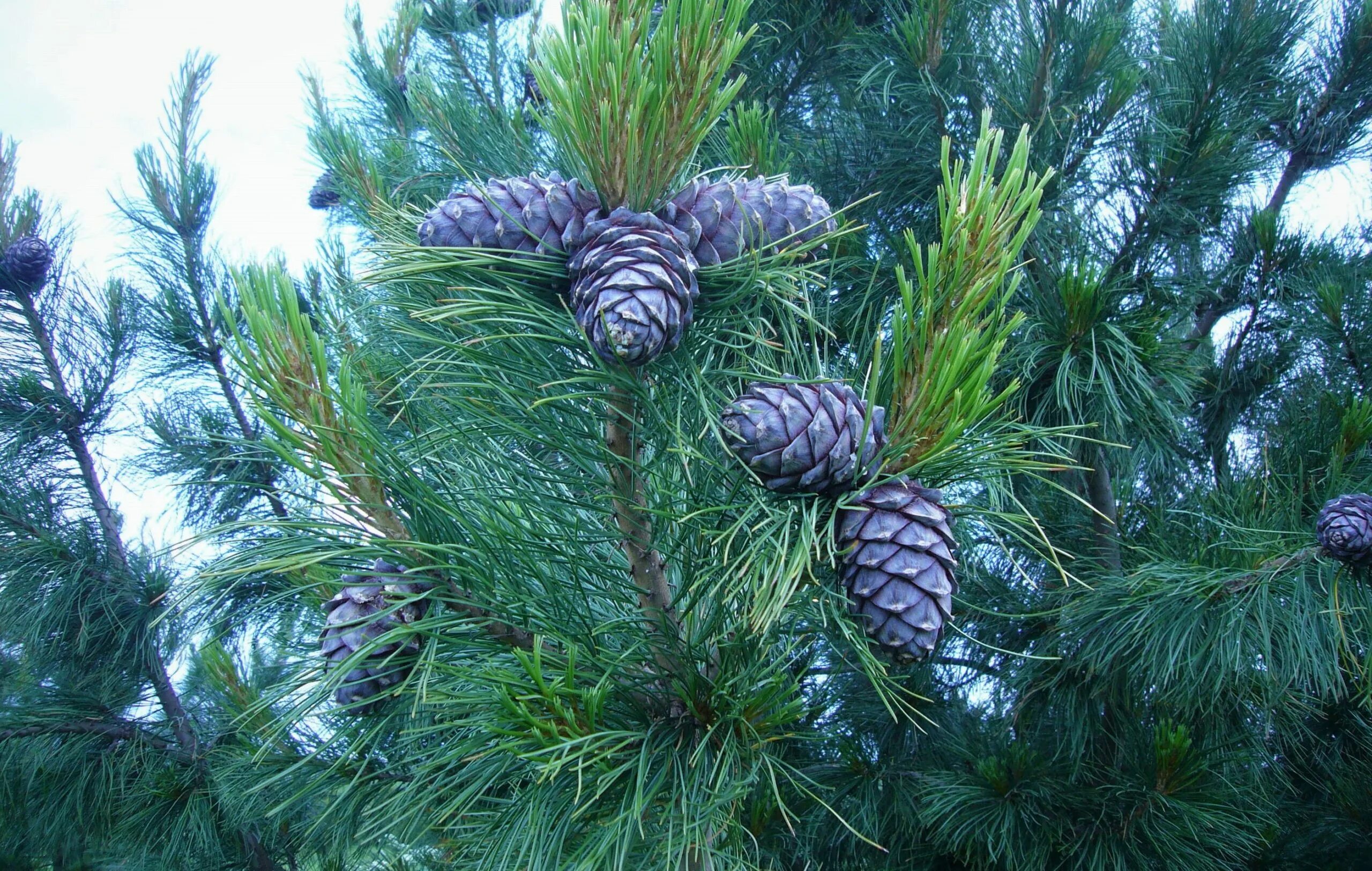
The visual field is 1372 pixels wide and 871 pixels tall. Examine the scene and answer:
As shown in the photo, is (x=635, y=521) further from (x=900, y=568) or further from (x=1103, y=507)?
(x=1103, y=507)

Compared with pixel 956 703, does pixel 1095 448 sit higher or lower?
higher

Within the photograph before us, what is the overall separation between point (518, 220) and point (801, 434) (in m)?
0.21

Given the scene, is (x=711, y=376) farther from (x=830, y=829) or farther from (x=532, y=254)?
(x=830, y=829)

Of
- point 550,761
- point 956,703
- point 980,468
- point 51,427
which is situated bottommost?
point 550,761

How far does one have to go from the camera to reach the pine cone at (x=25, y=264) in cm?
194

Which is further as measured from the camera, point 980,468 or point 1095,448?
point 1095,448

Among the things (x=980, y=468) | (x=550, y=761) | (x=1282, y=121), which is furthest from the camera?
(x=1282, y=121)

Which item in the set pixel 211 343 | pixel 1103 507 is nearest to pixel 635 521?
pixel 1103 507

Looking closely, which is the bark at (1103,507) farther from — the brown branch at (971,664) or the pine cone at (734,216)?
the pine cone at (734,216)

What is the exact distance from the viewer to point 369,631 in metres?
0.60

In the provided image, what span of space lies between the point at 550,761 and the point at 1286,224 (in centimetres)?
166

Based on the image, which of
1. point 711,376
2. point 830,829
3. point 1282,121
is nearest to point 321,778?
point 711,376

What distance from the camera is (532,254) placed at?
1.86ft

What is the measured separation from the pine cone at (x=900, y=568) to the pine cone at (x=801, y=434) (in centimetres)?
3
